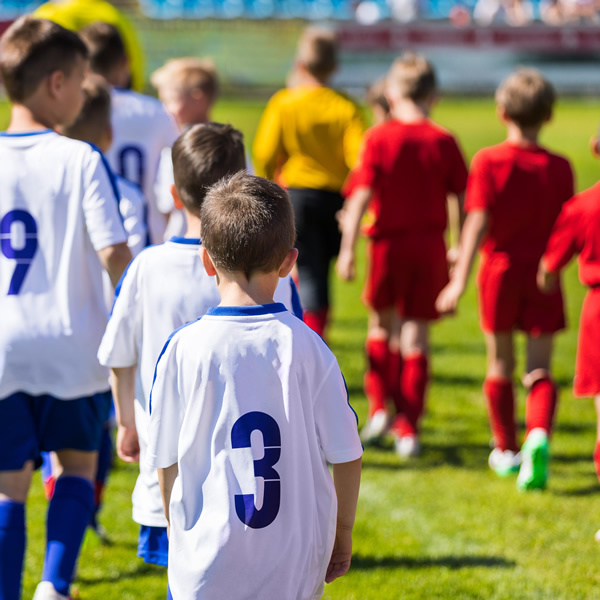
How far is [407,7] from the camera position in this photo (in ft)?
91.6

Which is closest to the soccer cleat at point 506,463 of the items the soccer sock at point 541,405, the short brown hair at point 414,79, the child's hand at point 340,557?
the soccer sock at point 541,405

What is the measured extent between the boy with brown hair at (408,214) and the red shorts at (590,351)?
1361 millimetres

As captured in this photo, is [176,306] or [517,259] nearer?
[176,306]

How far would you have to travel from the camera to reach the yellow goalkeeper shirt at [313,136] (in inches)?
235

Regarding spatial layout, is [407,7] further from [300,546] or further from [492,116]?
[300,546]

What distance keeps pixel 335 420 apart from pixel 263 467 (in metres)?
0.21

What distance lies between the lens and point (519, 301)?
16.4 feet

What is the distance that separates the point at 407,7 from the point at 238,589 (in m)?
27.3

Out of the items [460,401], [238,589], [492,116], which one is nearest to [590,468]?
[460,401]

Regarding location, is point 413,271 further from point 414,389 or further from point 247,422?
point 247,422

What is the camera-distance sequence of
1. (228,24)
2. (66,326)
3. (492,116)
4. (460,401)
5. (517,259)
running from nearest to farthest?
1. (66,326)
2. (517,259)
3. (460,401)
4. (492,116)
5. (228,24)

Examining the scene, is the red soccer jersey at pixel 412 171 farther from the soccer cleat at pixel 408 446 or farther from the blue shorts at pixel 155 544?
the blue shorts at pixel 155 544

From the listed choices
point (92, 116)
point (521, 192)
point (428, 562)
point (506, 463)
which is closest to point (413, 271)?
point (521, 192)

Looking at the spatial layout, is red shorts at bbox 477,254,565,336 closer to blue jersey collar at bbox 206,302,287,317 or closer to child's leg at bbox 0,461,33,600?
child's leg at bbox 0,461,33,600
